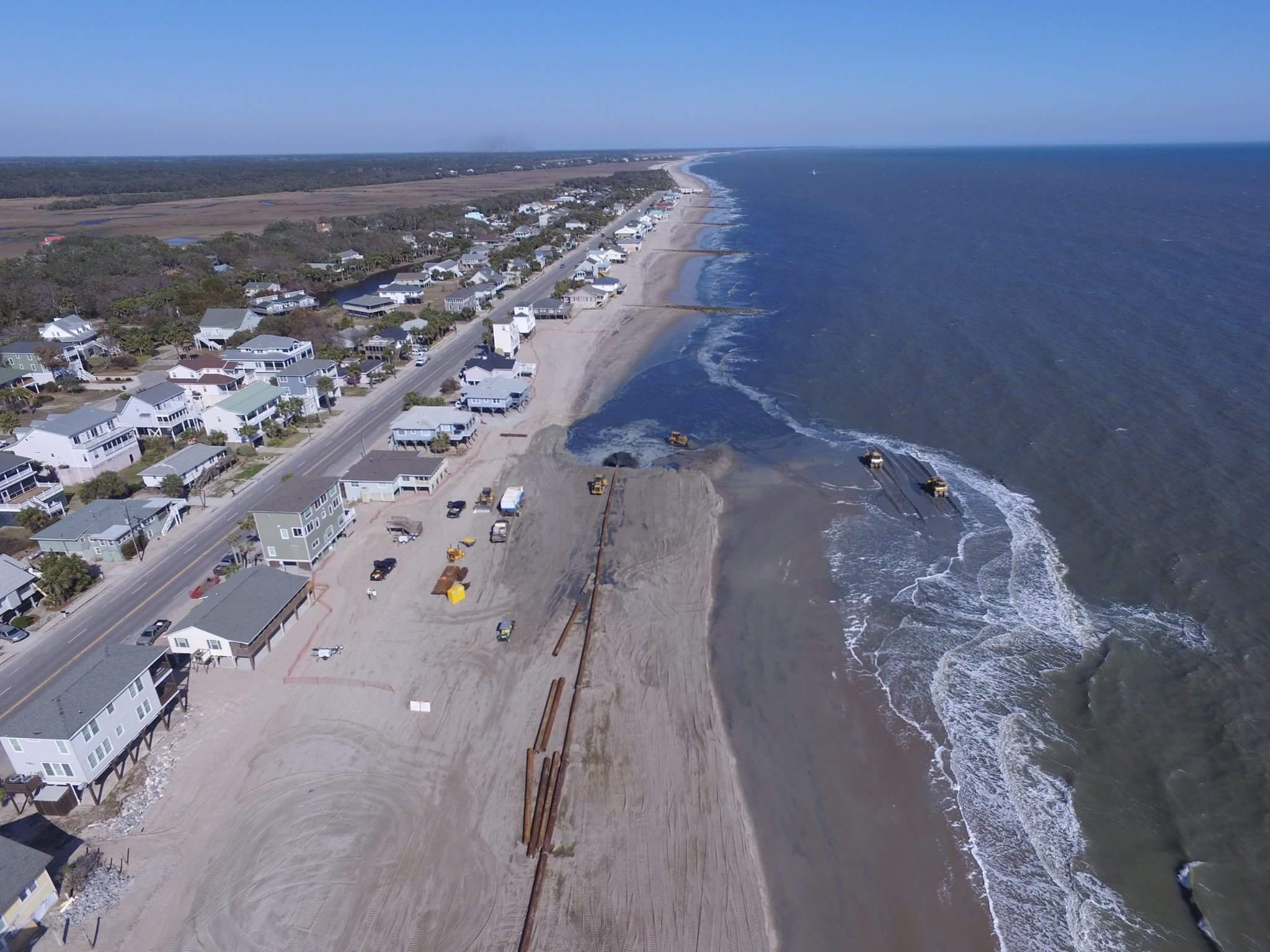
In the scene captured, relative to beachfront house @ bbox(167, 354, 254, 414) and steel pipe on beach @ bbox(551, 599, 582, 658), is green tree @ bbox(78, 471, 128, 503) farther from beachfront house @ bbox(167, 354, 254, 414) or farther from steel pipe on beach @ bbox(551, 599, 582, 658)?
steel pipe on beach @ bbox(551, 599, 582, 658)

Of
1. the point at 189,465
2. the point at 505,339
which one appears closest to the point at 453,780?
the point at 189,465

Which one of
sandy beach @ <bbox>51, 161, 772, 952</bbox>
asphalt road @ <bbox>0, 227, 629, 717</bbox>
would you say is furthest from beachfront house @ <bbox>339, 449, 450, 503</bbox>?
sandy beach @ <bbox>51, 161, 772, 952</bbox>

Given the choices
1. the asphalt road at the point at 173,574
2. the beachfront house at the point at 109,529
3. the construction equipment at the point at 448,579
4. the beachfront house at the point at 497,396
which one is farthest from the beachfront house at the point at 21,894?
the beachfront house at the point at 497,396

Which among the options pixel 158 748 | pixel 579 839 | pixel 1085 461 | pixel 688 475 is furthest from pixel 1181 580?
pixel 158 748

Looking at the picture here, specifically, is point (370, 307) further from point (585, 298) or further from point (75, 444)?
point (75, 444)

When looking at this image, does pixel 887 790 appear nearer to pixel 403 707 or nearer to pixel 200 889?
pixel 403 707

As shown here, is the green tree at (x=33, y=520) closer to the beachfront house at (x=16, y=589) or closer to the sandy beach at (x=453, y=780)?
the beachfront house at (x=16, y=589)
